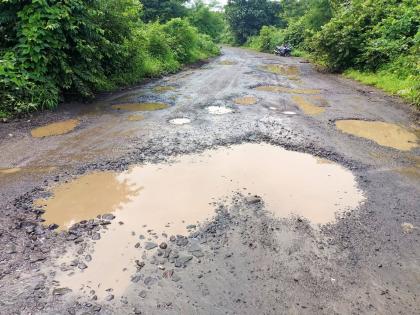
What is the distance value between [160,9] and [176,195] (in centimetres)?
2490

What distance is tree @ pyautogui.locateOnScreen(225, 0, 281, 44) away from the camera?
45.0m

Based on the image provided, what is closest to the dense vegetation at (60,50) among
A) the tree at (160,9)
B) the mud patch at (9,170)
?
the mud patch at (9,170)

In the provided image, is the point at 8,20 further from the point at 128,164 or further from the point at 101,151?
the point at 128,164

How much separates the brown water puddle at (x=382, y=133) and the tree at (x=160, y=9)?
70.3ft

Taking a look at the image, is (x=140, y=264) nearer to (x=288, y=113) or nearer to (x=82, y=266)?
(x=82, y=266)

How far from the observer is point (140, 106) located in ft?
29.6

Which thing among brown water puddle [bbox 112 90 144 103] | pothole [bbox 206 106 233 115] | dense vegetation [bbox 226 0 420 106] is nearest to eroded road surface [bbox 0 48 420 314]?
pothole [bbox 206 106 233 115]

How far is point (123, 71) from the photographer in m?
12.0

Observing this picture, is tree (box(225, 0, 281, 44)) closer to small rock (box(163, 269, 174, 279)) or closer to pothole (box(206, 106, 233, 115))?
pothole (box(206, 106, 233, 115))

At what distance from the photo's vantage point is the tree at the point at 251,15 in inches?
1770

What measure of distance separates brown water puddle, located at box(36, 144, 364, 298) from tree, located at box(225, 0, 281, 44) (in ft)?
141

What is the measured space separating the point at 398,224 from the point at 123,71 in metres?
10.2

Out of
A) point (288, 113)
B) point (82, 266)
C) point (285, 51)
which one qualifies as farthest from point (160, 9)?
point (82, 266)

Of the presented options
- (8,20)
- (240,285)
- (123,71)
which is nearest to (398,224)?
(240,285)
